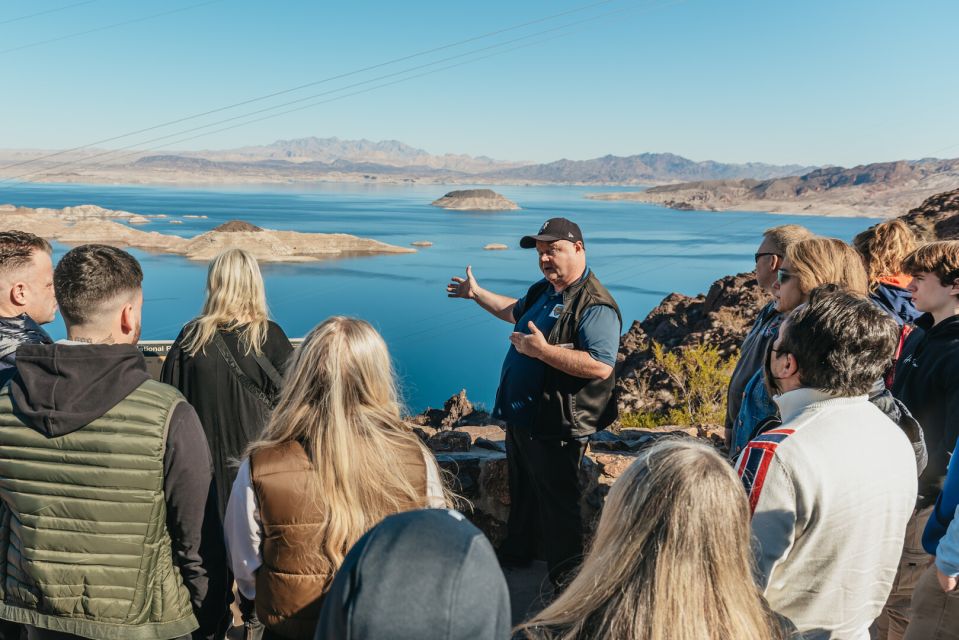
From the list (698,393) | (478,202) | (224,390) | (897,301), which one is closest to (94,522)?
(224,390)

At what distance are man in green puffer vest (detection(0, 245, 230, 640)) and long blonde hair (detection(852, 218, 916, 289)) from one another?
3.21 meters

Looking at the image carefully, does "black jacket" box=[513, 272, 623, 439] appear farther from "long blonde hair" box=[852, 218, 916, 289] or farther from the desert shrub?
the desert shrub

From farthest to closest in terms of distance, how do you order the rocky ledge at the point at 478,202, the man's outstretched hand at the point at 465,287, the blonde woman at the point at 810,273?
the rocky ledge at the point at 478,202 → the man's outstretched hand at the point at 465,287 → the blonde woman at the point at 810,273

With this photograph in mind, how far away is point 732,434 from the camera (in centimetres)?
278

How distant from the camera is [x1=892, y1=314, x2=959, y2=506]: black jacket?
2.34 meters

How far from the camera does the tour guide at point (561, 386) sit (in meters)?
2.84

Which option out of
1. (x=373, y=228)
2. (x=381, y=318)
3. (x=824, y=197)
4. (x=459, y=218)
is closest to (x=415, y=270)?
(x=381, y=318)

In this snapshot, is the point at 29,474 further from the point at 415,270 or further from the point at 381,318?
the point at 415,270

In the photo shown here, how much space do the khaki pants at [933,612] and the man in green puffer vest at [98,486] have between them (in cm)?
203

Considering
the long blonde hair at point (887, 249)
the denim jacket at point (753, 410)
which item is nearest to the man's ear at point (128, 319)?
the denim jacket at point (753, 410)

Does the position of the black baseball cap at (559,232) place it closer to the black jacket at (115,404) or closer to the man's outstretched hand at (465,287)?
the man's outstretched hand at (465,287)

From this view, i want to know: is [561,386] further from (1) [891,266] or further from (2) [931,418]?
(1) [891,266]

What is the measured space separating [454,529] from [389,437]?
869 millimetres

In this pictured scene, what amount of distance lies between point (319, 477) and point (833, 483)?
1.17 metres
